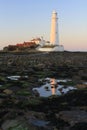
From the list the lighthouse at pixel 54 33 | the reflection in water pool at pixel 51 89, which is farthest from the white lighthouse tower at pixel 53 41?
the reflection in water pool at pixel 51 89

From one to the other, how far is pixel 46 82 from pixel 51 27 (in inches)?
2819

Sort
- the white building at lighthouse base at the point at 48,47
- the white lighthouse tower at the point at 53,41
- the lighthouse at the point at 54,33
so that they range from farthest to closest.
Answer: the white building at lighthouse base at the point at 48,47 → the white lighthouse tower at the point at 53,41 → the lighthouse at the point at 54,33

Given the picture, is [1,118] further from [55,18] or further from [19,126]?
[55,18]

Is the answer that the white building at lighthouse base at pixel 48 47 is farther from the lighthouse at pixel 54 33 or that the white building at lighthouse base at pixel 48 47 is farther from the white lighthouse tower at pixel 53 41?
the lighthouse at pixel 54 33

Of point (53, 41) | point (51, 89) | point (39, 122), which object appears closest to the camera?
point (39, 122)

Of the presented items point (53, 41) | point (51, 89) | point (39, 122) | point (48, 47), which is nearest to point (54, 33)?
point (53, 41)

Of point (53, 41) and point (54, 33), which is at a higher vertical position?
point (54, 33)

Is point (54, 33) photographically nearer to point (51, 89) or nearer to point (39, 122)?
point (51, 89)

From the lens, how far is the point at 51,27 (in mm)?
94000

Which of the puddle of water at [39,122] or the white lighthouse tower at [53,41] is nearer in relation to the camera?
the puddle of water at [39,122]

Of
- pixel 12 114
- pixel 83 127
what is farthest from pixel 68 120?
pixel 12 114

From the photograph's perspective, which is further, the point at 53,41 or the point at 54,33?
the point at 53,41

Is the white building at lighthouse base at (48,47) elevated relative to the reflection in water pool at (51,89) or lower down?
lower down

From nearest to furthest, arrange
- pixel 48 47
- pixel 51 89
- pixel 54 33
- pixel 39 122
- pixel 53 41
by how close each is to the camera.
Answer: pixel 39 122 → pixel 51 89 → pixel 54 33 → pixel 53 41 → pixel 48 47
